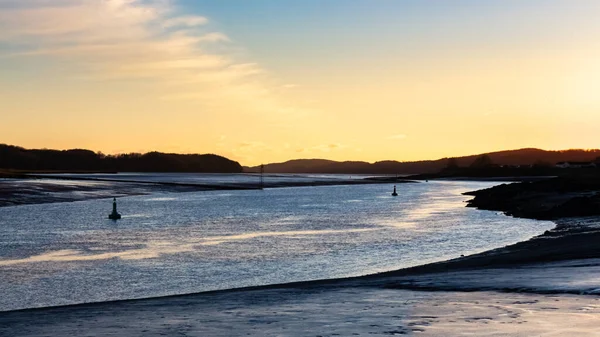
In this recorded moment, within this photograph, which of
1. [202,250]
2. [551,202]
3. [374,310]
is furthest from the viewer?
[551,202]

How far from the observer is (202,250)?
34.5 metres

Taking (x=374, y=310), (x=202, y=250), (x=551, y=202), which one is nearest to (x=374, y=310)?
(x=374, y=310)

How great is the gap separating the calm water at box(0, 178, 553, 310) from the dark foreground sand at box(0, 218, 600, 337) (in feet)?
15.1

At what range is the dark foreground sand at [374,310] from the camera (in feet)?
38.7

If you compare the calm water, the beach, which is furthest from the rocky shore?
the beach

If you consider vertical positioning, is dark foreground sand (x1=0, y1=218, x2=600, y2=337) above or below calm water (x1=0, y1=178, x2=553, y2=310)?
above

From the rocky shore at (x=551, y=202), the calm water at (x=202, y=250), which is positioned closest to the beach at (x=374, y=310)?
the calm water at (x=202, y=250)

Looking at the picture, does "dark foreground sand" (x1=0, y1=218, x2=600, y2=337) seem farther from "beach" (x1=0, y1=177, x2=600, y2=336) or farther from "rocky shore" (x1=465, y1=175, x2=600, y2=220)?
"rocky shore" (x1=465, y1=175, x2=600, y2=220)

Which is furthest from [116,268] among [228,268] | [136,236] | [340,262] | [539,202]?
[539,202]

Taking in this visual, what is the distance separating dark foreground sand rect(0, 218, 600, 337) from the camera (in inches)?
464

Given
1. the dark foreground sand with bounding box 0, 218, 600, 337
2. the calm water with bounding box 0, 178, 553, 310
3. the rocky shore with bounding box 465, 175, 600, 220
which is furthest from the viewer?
the rocky shore with bounding box 465, 175, 600, 220

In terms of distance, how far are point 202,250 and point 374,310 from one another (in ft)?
70.3

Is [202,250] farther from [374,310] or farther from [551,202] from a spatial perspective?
[551,202]

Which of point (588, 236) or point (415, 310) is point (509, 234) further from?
point (415, 310)
